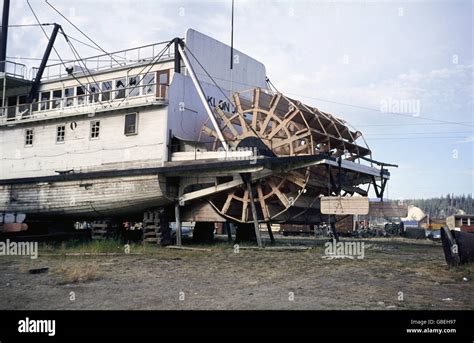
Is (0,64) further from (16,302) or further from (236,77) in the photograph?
(16,302)

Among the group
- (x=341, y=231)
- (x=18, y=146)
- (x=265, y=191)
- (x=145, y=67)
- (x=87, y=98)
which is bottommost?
(x=341, y=231)

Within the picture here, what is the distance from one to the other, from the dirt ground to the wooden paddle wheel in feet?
13.1

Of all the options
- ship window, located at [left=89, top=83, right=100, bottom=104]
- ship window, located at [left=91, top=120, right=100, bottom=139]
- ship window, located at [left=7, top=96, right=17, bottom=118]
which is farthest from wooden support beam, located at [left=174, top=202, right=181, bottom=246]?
ship window, located at [left=7, top=96, right=17, bottom=118]

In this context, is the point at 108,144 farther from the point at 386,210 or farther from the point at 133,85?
the point at 386,210

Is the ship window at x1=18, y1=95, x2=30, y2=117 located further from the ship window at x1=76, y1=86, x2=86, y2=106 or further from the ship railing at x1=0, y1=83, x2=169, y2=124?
the ship window at x1=76, y1=86, x2=86, y2=106

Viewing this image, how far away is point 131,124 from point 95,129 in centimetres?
191

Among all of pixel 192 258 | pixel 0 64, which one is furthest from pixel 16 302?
pixel 0 64

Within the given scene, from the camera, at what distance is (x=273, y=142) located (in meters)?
18.6

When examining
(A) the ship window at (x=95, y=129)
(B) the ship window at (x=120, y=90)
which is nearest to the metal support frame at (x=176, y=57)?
(B) the ship window at (x=120, y=90)

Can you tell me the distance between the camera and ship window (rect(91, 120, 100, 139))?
63.5 feet

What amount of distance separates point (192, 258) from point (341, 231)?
2687 centimetres

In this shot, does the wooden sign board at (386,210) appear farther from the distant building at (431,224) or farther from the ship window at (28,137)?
the distant building at (431,224)
